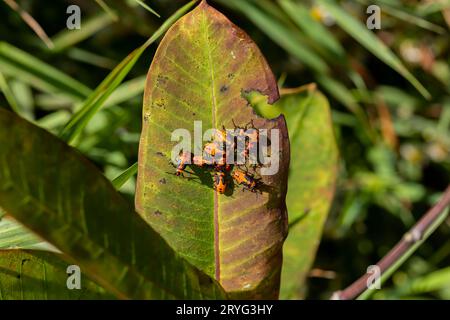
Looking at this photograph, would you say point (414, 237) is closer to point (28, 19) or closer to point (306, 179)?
point (306, 179)

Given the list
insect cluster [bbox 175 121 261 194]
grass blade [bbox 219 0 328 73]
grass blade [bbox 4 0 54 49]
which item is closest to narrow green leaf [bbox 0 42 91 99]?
grass blade [bbox 4 0 54 49]

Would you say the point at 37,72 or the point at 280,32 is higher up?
the point at 280,32

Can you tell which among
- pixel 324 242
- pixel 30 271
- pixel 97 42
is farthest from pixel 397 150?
pixel 30 271

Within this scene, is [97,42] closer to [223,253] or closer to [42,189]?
[223,253]

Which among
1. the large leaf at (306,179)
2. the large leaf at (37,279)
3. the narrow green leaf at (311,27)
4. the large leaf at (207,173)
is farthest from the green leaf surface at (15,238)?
the narrow green leaf at (311,27)

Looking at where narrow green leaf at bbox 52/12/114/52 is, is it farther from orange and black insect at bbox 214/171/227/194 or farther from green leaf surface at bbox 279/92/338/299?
orange and black insect at bbox 214/171/227/194

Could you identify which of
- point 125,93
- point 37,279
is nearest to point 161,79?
point 37,279

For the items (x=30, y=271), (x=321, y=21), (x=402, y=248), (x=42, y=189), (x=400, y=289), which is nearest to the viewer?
(x=42, y=189)
